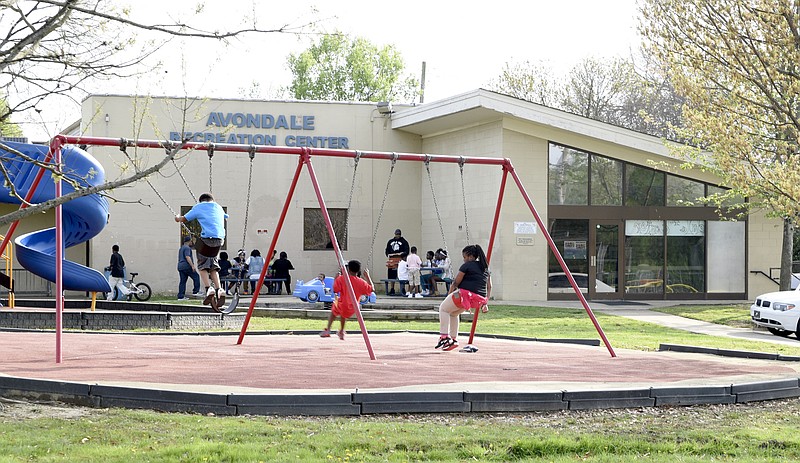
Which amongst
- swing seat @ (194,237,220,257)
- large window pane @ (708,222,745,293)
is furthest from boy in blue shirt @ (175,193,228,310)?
large window pane @ (708,222,745,293)

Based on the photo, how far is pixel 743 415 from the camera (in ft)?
→ 32.5

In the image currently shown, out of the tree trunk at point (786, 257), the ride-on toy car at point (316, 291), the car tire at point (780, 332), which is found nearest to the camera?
the car tire at point (780, 332)

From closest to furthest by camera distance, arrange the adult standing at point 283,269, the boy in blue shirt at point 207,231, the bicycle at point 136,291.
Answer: the boy in blue shirt at point 207,231
the bicycle at point 136,291
the adult standing at point 283,269

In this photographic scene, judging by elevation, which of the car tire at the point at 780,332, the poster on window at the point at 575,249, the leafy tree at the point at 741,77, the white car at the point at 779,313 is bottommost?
the car tire at the point at 780,332

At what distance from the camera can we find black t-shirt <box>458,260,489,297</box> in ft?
48.3

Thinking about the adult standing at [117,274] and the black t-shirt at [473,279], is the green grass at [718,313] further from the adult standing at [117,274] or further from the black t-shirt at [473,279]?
the adult standing at [117,274]

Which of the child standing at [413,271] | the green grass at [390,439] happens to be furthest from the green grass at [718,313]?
the green grass at [390,439]

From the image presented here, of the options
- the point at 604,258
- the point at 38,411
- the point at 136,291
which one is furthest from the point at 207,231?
the point at 604,258

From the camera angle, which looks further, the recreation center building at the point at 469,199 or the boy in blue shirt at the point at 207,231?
the recreation center building at the point at 469,199

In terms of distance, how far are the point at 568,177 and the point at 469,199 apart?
3.34 m

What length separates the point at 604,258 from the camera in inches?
1314

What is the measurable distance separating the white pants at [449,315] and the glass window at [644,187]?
19.4 meters

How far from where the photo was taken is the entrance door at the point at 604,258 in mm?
Answer: 33156

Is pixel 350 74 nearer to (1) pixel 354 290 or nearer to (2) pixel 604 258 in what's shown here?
(2) pixel 604 258
